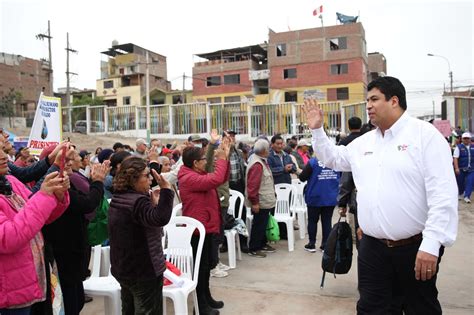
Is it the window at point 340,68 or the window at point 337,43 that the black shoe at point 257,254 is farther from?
the window at point 337,43

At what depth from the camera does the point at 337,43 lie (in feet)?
125

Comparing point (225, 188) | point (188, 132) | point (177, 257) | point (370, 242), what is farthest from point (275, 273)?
point (188, 132)

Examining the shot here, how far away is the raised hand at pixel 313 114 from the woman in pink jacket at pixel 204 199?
126 cm

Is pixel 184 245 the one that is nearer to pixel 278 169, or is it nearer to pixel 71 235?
pixel 71 235

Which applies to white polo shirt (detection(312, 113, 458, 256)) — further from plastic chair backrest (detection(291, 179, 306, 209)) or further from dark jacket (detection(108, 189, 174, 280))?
plastic chair backrest (detection(291, 179, 306, 209))

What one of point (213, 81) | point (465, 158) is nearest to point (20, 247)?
point (465, 158)

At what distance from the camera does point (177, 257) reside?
393 cm

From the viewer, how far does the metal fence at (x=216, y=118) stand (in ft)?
60.9

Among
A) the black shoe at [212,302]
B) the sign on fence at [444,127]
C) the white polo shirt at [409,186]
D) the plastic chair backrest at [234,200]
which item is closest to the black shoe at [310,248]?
the plastic chair backrest at [234,200]

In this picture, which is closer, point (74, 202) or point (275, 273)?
point (74, 202)

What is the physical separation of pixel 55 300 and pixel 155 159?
2692 millimetres

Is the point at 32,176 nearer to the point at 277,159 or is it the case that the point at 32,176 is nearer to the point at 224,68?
the point at 277,159

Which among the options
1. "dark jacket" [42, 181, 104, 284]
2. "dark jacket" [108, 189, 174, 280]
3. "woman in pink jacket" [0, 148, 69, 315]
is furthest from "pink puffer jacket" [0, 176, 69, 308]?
"dark jacket" [42, 181, 104, 284]

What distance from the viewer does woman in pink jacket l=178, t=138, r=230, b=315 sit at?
12.9 ft
